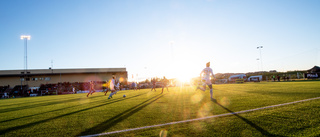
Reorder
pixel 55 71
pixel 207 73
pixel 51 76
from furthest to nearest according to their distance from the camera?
pixel 55 71, pixel 51 76, pixel 207 73

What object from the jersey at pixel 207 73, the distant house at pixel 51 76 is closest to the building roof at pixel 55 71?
the distant house at pixel 51 76

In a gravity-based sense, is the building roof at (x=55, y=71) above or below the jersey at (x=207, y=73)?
above

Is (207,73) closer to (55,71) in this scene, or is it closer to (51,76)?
(55,71)

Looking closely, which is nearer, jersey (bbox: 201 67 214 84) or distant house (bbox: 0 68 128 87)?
jersey (bbox: 201 67 214 84)

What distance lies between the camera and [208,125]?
414 centimetres

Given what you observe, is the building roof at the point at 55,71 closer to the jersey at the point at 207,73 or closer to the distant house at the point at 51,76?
the distant house at the point at 51,76

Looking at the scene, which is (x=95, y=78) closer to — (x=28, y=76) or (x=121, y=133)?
(x=28, y=76)

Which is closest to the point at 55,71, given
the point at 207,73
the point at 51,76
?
the point at 51,76

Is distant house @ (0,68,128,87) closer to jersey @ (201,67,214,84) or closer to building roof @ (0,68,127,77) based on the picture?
building roof @ (0,68,127,77)

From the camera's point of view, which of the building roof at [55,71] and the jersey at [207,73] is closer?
the jersey at [207,73]

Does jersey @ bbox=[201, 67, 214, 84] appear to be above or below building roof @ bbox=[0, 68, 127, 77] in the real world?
below

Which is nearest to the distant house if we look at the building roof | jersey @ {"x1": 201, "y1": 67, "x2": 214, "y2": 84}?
the building roof

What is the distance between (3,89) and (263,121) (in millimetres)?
62504

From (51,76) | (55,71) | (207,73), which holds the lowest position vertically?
(207,73)
